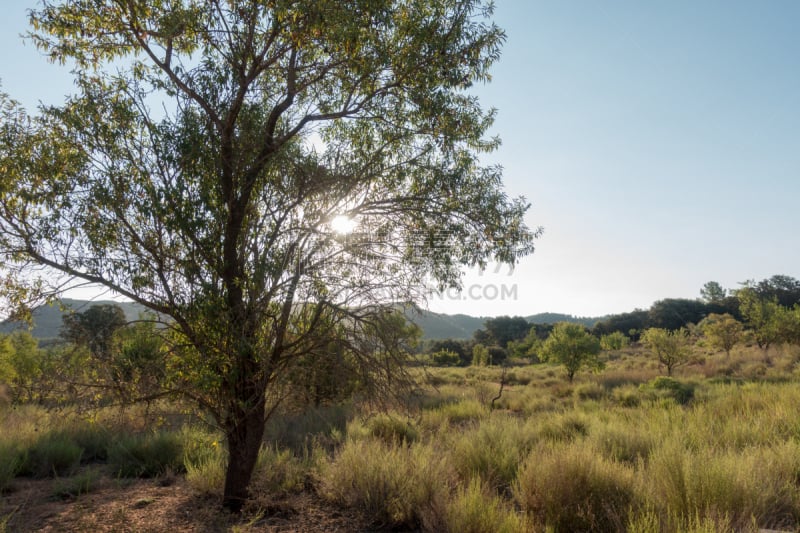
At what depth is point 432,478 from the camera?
5730 millimetres

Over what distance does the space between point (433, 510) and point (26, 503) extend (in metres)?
5.87

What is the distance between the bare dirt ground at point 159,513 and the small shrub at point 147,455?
1126 millimetres

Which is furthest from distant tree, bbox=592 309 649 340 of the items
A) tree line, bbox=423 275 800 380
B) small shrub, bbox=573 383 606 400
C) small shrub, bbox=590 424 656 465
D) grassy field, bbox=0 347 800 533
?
small shrub, bbox=590 424 656 465

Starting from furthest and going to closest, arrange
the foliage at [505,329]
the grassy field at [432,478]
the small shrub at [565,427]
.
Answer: the foliage at [505,329]
the small shrub at [565,427]
the grassy field at [432,478]

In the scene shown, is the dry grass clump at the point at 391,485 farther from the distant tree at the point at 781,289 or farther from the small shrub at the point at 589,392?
the distant tree at the point at 781,289

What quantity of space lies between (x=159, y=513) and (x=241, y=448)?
4.58 ft

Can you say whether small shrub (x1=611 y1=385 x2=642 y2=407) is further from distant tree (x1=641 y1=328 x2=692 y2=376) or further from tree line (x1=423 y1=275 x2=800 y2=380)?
distant tree (x1=641 y1=328 x2=692 y2=376)

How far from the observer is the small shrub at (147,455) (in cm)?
809

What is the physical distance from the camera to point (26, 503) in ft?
20.7

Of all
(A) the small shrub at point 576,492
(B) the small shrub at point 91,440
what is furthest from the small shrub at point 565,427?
(B) the small shrub at point 91,440

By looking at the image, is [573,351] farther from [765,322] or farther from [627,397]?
[765,322]

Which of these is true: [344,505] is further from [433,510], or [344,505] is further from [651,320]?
[651,320]

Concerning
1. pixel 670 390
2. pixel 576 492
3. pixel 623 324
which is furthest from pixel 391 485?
pixel 623 324

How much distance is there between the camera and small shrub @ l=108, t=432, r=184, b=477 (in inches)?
318
